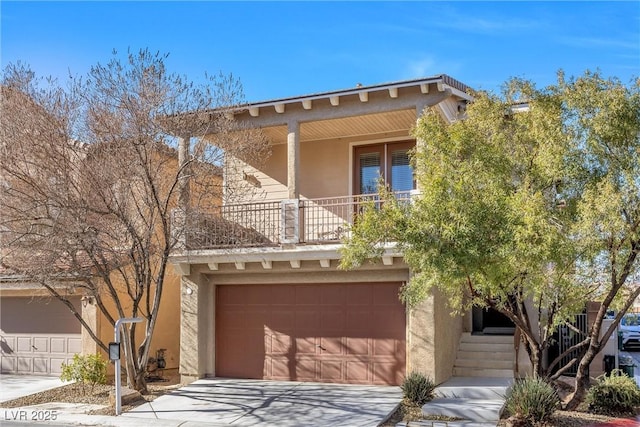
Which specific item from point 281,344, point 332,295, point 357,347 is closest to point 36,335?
point 281,344

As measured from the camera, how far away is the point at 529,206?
28.1 ft

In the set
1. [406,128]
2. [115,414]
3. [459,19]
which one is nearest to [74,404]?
[115,414]

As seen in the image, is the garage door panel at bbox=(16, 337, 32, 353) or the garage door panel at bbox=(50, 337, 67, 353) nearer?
the garage door panel at bbox=(50, 337, 67, 353)

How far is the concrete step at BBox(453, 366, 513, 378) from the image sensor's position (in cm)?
1338

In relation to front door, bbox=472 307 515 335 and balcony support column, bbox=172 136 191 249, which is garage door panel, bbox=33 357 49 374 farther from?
front door, bbox=472 307 515 335

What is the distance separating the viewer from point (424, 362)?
487 inches

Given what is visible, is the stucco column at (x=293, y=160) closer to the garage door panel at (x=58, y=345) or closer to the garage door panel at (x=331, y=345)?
the garage door panel at (x=331, y=345)

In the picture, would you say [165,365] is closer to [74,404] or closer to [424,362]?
[74,404]

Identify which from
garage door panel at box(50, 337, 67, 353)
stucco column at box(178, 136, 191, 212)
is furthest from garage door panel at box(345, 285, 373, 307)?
garage door panel at box(50, 337, 67, 353)

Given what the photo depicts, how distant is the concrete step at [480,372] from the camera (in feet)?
43.9

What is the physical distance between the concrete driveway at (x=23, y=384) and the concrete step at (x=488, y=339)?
1033cm

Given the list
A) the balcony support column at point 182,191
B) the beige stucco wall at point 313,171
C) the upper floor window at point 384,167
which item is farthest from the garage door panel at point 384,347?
the balcony support column at point 182,191

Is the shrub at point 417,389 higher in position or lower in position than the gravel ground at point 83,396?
higher

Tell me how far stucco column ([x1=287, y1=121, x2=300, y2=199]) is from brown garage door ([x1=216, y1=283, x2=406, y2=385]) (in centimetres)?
242
